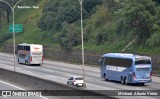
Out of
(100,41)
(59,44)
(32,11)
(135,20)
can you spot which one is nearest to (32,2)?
(32,11)

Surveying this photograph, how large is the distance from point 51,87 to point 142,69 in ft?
44.0

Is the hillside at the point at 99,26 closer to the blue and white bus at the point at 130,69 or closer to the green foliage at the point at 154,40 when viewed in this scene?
the green foliage at the point at 154,40

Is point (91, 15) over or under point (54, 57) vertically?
over

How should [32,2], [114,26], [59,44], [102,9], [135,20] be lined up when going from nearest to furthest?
[135,20] → [114,26] → [102,9] → [59,44] → [32,2]

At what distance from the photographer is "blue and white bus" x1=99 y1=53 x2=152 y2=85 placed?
159 ft

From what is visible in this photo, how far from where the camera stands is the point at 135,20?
68.1 m

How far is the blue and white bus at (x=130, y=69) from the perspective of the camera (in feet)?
159

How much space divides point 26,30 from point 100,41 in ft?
130

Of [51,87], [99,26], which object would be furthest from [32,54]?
[51,87]

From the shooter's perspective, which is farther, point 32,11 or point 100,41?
point 32,11

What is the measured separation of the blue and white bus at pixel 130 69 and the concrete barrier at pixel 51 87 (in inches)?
393

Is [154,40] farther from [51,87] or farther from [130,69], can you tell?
[51,87]

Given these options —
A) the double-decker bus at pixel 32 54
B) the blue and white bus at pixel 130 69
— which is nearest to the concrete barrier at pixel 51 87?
the blue and white bus at pixel 130 69

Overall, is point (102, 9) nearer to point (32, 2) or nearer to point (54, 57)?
point (54, 57)
